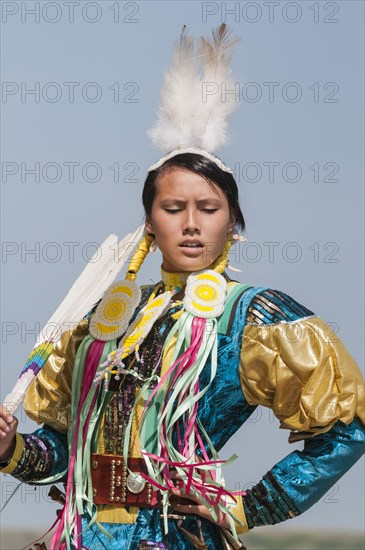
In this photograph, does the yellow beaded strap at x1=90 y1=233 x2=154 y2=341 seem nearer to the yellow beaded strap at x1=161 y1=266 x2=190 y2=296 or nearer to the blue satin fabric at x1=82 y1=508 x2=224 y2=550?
the yellow beaded strap at x1=161 y1=266 x2=190 y2=296

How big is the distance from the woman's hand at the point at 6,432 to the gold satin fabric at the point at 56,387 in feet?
0.74

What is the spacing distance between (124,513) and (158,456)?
0.20 m

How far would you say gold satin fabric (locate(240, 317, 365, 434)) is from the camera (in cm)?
374

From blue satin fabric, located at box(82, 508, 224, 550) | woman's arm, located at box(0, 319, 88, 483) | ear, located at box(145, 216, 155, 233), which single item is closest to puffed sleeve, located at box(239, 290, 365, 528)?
blue satin fabric, located at box(82, 508, 224, 550)

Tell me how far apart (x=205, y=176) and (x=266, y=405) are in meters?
0.70

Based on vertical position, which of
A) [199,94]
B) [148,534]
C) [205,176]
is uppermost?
[199,94]

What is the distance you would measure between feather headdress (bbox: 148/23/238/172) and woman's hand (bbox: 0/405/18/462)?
0.88 metres

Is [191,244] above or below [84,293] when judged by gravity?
above

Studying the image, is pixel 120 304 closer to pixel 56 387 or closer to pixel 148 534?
pixel 56 387

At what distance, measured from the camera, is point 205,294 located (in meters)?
3.95

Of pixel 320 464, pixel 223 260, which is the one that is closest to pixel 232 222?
pixel 223 260

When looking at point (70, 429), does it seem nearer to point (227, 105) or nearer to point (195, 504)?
point (195, 504)

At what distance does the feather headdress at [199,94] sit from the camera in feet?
13.4

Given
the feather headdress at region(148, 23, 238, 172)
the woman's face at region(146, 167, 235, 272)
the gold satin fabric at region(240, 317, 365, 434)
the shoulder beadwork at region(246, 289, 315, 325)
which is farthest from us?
the feather headdress at region(148, 23, 238, 172)
